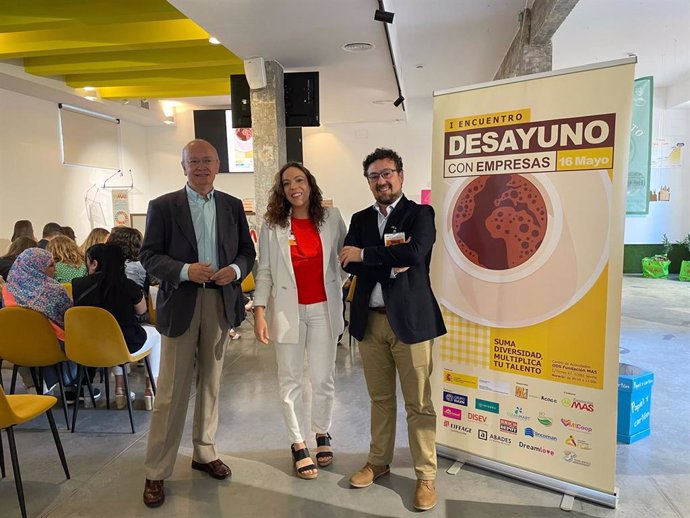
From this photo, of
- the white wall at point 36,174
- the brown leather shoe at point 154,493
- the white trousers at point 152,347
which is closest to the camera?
the brown leather shoe at point 154,493

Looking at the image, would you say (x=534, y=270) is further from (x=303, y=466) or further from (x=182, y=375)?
(x=182, y=375)

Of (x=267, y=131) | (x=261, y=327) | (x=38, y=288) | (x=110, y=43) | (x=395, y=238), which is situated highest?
(x=110, y=43)

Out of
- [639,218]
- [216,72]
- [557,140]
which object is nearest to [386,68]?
[216,72]

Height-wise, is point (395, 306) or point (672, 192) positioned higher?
point (672, 192)

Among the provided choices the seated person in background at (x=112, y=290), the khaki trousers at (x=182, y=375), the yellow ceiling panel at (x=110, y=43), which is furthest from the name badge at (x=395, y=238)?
the yellow ceiling panel at (x=110, y=43)

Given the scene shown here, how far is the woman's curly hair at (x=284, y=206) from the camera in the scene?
2.47 metres

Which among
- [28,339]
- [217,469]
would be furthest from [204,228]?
[28,339]

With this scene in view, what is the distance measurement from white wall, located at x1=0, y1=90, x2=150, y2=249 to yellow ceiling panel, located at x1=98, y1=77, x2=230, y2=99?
3.06 ft

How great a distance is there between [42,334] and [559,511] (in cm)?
309

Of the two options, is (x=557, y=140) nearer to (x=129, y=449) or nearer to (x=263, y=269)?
(x=263, y=269)

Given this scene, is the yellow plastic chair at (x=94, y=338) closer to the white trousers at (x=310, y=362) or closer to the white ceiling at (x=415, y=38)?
the white trousers at (x=310, y=362)

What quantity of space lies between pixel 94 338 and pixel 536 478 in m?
2.64

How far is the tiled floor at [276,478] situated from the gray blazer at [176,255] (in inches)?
33.7

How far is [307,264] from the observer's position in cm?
246
